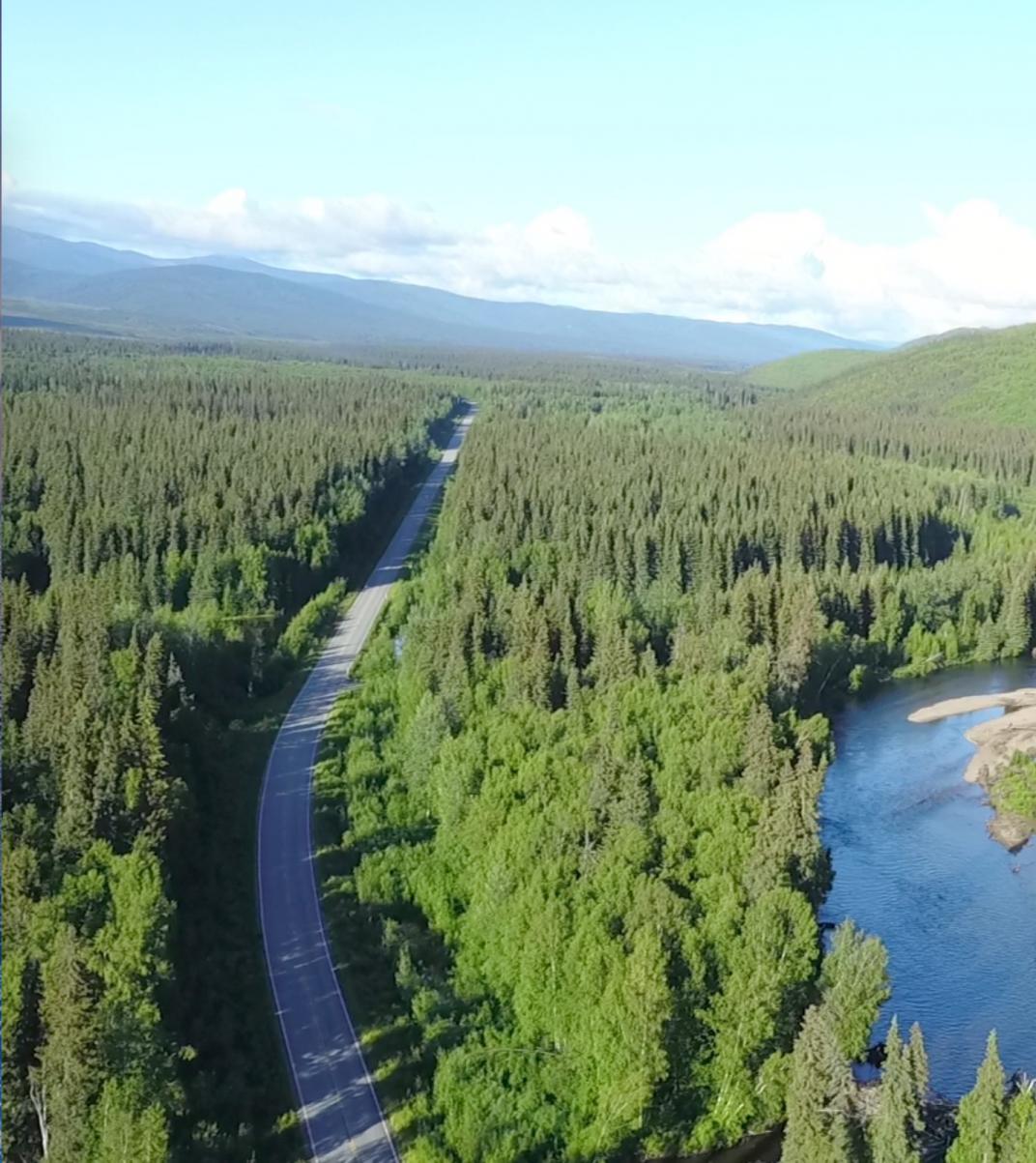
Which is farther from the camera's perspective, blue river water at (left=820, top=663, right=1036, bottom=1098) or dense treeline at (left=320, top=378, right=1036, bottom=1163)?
blue river water at (left=820, top=663, right=1036, bottom=1098)

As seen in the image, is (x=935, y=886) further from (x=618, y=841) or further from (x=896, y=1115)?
(x=896, y=1115)

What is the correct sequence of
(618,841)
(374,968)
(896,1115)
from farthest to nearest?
(374,968) < (618,841) < (896,1115)

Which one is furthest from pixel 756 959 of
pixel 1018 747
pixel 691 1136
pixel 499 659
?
pixel 1018 747

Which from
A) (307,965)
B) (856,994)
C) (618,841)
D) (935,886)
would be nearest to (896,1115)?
(856,994)

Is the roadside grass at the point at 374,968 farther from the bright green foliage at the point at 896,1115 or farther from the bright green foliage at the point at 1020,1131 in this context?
the bright green foliage at the point at 1020,1131

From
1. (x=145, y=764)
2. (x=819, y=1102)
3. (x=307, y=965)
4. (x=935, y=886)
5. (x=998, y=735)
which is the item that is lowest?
(x=307, y=965)

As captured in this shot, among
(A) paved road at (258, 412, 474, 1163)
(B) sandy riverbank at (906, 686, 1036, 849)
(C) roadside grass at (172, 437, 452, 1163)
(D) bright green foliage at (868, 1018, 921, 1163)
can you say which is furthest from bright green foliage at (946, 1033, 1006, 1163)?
(B) sandy riverbank at (906, 686, 1036, 849)

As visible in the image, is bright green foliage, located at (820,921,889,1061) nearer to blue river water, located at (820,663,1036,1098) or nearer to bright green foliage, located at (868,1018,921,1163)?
bright green foliage, located at (868,1018,921,1163)
